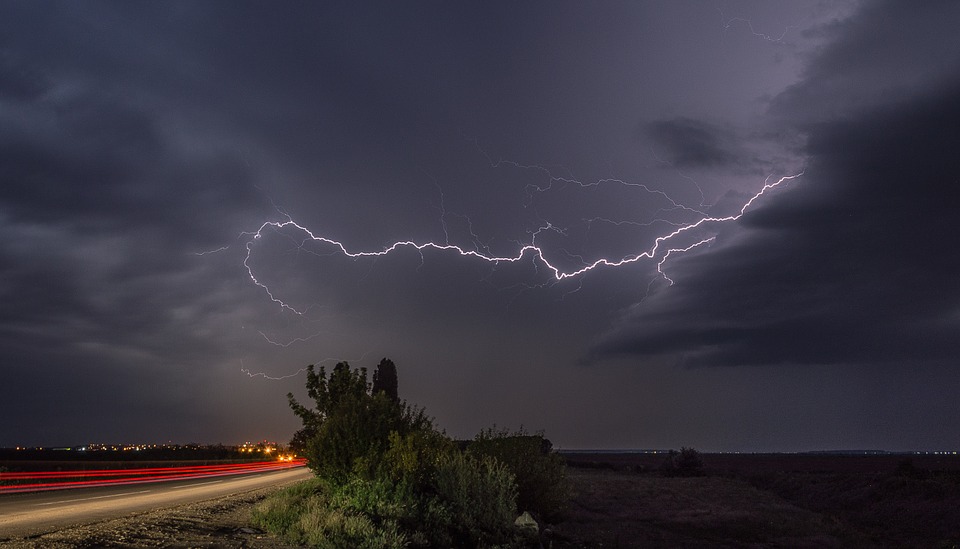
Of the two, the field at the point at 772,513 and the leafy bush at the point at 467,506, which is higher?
the leafy bush at the point at 467,506

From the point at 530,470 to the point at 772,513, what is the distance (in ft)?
51.4

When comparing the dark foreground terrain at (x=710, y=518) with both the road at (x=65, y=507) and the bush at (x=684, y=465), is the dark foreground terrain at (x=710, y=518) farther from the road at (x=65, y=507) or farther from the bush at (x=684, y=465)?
the bush at (x=684, y=465)

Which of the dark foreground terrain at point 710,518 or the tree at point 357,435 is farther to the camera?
the tree at point 357,435

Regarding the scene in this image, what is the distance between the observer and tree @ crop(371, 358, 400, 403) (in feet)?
169

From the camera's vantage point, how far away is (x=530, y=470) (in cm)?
2539

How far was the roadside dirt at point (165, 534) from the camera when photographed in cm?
1190

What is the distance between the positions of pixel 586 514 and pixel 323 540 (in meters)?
19.3

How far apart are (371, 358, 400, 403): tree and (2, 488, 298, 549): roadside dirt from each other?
3350cm

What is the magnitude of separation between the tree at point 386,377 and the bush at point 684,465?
26.9m

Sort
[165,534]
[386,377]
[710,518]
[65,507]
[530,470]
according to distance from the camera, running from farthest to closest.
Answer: [386,377]
[710,518]
[530,470]
[65,507]
[165,534]

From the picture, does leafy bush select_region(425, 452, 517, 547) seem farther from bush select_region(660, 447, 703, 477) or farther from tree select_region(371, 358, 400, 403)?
bush select_region(660, 447, 703, 477)

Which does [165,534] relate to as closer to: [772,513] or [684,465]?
[772,513]

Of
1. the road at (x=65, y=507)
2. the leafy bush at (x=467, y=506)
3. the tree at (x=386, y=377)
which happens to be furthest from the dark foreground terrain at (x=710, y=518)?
the tree at (x=386, y=377)

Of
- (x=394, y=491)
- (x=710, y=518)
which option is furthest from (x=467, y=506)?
(x=710, y=518)
